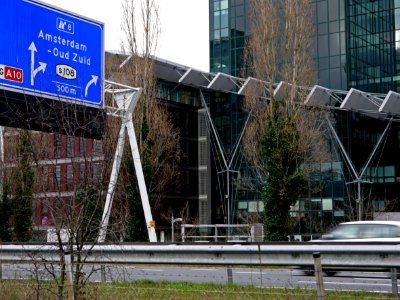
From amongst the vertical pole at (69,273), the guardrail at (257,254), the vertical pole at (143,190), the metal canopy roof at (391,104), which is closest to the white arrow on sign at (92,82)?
the vertical pole at (143,190)

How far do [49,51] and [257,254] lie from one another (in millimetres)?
12256

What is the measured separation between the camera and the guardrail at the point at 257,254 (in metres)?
10.6

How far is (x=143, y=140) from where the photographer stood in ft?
114

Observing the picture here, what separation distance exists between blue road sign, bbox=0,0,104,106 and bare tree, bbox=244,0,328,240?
999 centimetres

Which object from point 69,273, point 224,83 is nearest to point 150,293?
point 69,273

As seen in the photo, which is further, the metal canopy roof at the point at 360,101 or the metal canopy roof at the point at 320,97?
the metal canopy roof at the point at 360,101

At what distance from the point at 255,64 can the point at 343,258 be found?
2405 cm

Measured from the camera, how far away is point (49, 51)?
21500 millimetres

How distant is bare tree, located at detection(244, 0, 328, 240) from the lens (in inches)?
1212

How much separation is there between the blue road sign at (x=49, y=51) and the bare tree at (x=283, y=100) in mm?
9994

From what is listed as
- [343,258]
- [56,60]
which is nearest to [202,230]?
[56,60]

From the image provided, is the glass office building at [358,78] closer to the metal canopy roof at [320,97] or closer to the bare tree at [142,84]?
the metal canopy roof at [320,97]

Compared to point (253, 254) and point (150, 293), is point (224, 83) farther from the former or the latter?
point (150, 293)

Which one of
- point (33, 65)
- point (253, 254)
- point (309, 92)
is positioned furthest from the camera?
point (309, 92)
